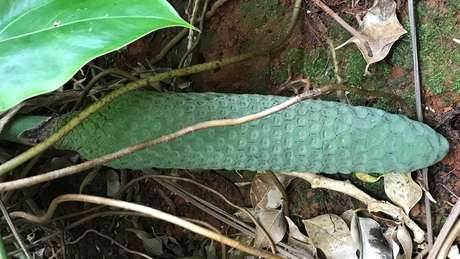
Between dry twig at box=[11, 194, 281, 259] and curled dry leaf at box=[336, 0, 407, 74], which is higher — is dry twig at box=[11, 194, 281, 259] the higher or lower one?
the lower one

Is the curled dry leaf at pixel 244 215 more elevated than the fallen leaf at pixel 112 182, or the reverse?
the fallen leaf at pixel 112 182

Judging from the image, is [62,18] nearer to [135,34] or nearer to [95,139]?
[135,34]

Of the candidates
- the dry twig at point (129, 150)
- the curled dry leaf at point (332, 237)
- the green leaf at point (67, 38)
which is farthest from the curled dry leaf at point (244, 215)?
the green leaf at point (67, 38)

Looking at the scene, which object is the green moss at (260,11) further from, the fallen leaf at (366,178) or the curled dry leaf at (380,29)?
the fallen leaf at (366,178)

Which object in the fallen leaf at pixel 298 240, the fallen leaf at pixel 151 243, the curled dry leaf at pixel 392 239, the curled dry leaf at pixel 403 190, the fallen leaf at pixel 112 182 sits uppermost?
the curled dry leaf at pixel 403 190

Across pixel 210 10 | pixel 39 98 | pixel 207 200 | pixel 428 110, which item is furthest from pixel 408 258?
pixel 39 98

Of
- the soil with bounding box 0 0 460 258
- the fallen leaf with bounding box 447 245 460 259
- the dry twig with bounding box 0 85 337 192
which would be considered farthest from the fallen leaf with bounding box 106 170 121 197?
the fallen leaf with bounding box 447 245 460 259

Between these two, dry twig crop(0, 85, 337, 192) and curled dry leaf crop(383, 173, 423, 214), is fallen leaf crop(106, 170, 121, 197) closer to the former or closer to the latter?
dry twig crop(0, 85, 337, 192)
